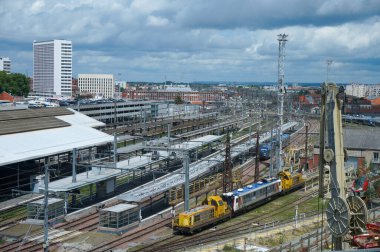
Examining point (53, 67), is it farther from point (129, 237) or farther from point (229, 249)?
point (229, 249)

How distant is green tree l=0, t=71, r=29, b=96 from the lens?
305 ft

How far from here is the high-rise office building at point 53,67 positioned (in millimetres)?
147250

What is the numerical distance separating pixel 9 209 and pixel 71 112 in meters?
16.8

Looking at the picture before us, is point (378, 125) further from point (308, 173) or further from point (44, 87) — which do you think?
point (44, 87)

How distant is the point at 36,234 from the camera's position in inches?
833

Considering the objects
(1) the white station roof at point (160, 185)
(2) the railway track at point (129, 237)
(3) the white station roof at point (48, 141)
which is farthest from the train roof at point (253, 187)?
(3) the white station roof at point (48, 141)

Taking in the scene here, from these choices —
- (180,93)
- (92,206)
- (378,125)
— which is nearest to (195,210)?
(92,206)

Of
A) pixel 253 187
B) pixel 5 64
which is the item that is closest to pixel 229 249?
pixel 253 187

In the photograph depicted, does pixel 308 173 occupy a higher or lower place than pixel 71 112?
lower

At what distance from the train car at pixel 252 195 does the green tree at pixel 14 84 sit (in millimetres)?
75687

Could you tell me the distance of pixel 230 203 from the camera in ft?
78.4

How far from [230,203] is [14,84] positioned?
79.5 metres

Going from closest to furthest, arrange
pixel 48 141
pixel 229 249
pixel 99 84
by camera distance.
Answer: pixel 229 249
pixel 48 141
pixel 99 84

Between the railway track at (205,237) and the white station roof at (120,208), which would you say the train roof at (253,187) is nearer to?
the railway track at (205,237)
